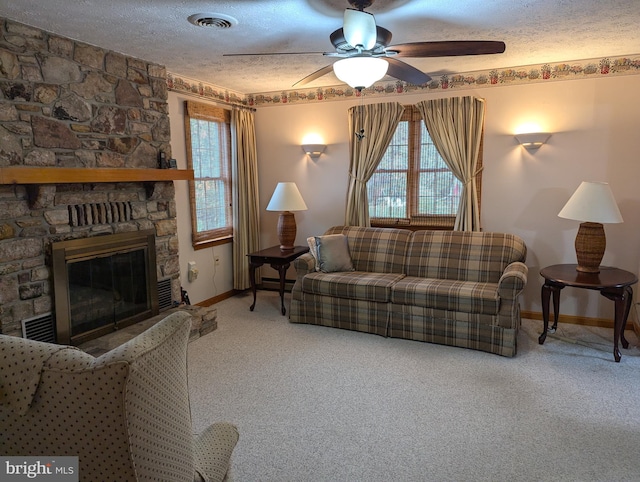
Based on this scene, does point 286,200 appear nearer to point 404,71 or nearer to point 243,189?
point 243,189

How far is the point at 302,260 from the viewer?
4344 mm

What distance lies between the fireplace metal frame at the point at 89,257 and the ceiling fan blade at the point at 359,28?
95.4 inches

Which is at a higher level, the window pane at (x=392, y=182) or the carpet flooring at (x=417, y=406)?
the window pane at (x=392, y=182)

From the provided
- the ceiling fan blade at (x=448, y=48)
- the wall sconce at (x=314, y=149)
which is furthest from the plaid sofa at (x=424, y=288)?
the ceiling fan blade at (x=448, y=48)

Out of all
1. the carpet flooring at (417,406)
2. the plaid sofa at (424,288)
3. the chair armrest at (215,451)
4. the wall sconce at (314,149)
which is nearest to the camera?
the chair armrest at (215,451)

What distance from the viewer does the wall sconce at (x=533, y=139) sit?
414 cm

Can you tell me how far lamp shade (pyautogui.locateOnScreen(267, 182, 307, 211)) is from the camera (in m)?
4.77

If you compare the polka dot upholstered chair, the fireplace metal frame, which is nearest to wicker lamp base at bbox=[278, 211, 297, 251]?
the fireplace metal frame

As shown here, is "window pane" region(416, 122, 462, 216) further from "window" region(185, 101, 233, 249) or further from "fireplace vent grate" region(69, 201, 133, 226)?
"fireplace vent grate" region(69, 201, 133, 226)

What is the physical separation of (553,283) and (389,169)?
81.2 inches

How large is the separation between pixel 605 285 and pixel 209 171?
155 inches

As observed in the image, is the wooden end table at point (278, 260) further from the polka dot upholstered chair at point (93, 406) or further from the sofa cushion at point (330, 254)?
the polka dot upholstered chair at point (93, 406)

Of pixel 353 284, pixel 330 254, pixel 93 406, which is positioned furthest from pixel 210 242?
pixel 93 406

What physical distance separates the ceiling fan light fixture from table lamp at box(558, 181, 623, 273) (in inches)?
85.4
